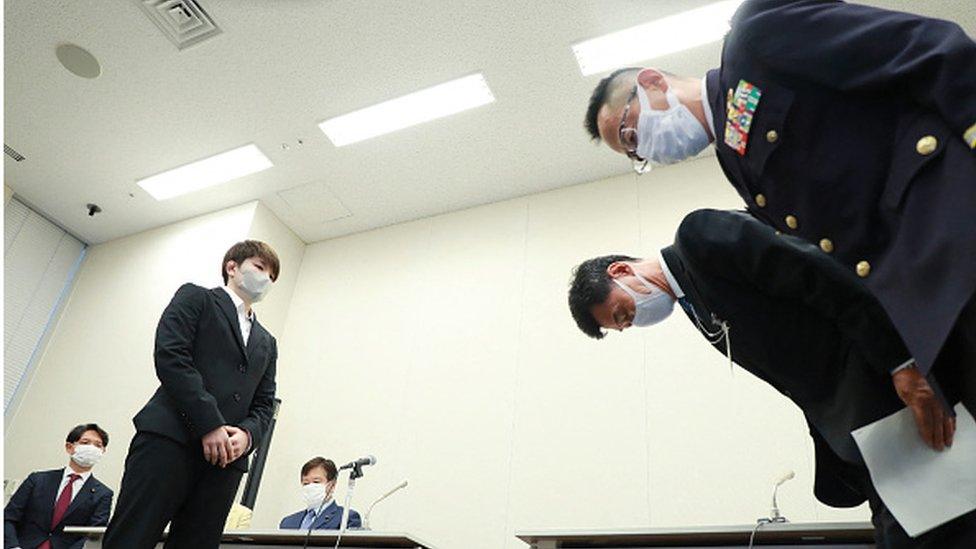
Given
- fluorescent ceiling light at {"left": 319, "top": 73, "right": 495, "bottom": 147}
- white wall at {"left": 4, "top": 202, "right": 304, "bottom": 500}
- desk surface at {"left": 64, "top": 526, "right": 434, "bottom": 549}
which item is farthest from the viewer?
white wall at {"left": 4, "top": 202, "right": 304, "bottom": 500}

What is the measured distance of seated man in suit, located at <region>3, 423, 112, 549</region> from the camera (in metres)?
3.92

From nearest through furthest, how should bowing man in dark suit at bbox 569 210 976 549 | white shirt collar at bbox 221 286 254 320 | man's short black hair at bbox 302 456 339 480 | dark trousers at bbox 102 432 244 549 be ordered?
1. bowing man in dark suit at bbox 569 210 976 549
2. dark trousers at bbox 102 432 244 549
3. white shirt collar at bbox 221 286 254 320
4. man's short black hair at bbox 302 456 339 480

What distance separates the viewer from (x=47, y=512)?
4.01 meters

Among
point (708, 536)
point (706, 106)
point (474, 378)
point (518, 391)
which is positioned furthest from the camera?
point (474, 378)

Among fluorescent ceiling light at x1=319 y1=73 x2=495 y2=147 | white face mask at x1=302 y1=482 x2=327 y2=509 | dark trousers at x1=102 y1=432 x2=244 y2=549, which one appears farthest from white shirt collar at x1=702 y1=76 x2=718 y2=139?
white face mask at x1=302 y1=482 x2=327 y2=509

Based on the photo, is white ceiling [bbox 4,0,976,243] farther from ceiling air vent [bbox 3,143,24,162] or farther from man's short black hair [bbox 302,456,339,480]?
man's short black hair [bbox 302,456,339,480]

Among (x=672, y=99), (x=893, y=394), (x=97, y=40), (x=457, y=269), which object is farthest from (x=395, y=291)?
(x=893, y=394)

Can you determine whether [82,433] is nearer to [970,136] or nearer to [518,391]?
[518,391]

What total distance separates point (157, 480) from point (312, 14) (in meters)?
2.97

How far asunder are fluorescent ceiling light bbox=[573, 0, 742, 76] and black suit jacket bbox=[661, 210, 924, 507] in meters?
2.90

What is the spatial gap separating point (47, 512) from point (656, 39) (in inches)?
174

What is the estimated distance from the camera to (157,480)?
195cm

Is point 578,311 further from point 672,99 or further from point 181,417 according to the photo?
point 181,417

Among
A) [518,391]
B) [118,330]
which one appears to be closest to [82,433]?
[118,330]
